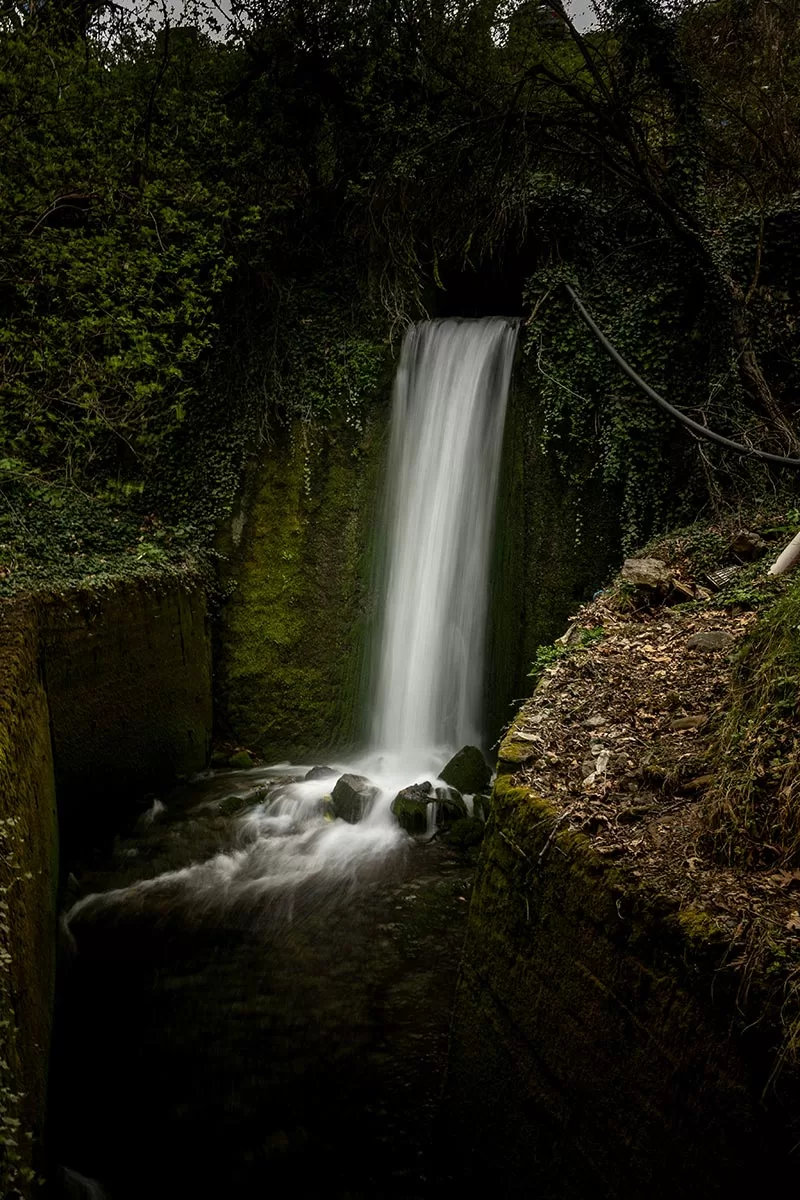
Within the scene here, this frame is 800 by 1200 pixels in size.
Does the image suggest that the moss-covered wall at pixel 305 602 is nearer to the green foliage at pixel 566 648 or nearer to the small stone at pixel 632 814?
the green foliage at pixel 566 648

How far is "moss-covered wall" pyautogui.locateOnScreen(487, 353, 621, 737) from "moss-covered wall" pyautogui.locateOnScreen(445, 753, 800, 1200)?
5.06 metres

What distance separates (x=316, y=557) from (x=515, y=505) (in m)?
2.66

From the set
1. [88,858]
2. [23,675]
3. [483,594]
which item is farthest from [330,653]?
[23,675]

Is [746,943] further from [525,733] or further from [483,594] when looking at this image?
[483,594]

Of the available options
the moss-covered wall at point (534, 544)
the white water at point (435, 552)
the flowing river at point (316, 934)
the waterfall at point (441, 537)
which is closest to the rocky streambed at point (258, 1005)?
the flowing river at point (316, 934)

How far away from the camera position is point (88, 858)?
6.55 meters

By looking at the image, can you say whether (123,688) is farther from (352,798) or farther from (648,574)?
(648,574)

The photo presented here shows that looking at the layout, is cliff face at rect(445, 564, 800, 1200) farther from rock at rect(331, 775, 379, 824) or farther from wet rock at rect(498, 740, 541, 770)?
rock at rect(331, 775, 379, 824)

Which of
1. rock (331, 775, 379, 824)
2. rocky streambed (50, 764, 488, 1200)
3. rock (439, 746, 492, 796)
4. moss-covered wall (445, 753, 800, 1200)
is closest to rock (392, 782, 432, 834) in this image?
rocky streambed (50, 764, 488, 1200)

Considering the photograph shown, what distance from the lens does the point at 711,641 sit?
170 inches

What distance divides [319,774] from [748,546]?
5.01 meters

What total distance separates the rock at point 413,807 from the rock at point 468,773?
16.9 inches

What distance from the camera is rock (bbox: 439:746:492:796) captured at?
7.41 m

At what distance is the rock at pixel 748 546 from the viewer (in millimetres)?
5680
